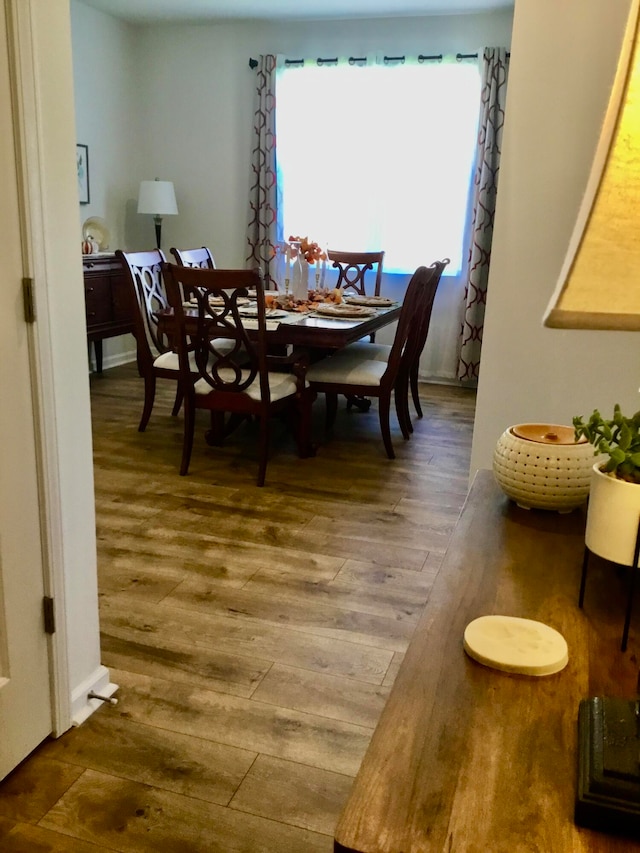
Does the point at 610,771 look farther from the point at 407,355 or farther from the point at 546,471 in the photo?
the point at 407,355

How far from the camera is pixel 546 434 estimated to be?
1.40 metres

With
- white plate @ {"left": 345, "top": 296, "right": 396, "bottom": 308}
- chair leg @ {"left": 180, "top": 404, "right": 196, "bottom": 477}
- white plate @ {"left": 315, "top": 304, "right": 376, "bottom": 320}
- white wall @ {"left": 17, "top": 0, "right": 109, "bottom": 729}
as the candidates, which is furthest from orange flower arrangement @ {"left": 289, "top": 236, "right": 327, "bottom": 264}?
white wall @ {"left": 17, "top": 0, "right": 109, "bottom": 729}

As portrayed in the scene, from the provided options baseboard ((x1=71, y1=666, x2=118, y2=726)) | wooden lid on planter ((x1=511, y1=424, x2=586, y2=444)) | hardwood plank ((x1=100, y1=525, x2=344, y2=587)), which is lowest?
hardwood plank ((x1=100, y1=525, x2=344, y2=587))

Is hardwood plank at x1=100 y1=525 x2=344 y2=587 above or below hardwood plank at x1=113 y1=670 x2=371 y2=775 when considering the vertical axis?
below

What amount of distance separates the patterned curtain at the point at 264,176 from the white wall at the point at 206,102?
130mm

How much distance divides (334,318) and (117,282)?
239 centimetres

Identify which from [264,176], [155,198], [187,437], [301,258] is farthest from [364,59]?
[187,437]

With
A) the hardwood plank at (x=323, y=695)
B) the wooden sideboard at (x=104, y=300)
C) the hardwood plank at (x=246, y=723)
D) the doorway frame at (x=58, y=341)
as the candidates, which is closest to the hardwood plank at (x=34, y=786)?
the doorway frame at (x=58, y=341)

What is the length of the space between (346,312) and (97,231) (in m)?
2.85

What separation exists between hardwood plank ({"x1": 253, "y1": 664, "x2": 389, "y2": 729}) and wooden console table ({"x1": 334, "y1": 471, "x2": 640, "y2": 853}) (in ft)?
2.75

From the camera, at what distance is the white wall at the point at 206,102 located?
17.7ft

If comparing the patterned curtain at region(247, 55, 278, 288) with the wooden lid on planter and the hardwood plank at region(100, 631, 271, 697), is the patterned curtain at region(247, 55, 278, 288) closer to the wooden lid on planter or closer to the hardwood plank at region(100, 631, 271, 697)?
the hardwood plank at region(100, 631, 271, 697)

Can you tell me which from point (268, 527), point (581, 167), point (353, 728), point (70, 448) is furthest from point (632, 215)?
point (268, 527)

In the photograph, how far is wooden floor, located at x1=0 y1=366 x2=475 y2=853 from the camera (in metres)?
1.51
